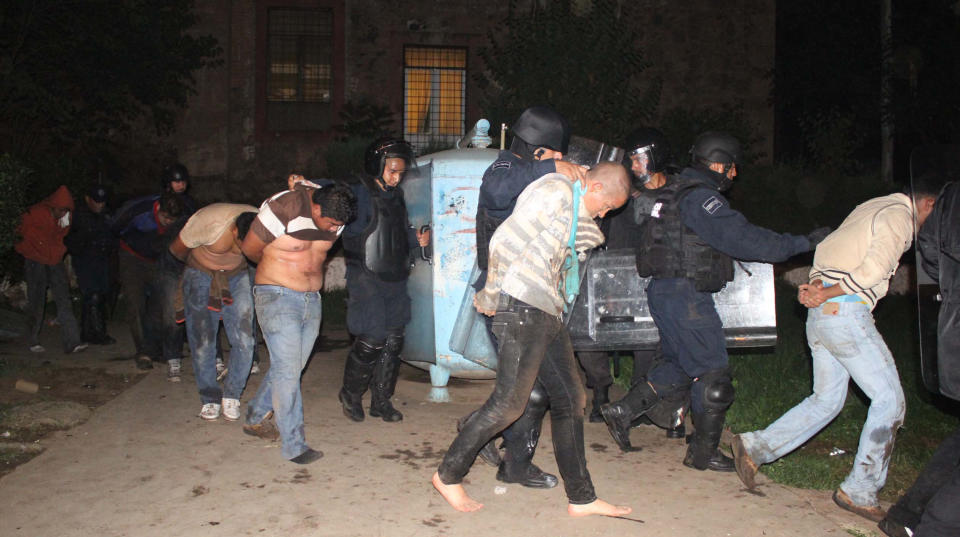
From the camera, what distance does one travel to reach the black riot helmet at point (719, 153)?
5160mm

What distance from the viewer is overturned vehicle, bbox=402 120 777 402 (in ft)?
18.3

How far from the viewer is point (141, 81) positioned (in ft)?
53.7

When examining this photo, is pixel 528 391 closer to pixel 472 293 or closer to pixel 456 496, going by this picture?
pixel 456 496

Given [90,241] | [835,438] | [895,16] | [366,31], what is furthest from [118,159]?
[895,16]

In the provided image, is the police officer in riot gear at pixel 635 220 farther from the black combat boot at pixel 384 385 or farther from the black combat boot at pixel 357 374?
the black combat boot at pixel 357 374

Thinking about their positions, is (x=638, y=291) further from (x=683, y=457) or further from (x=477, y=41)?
(x=477, y=41)

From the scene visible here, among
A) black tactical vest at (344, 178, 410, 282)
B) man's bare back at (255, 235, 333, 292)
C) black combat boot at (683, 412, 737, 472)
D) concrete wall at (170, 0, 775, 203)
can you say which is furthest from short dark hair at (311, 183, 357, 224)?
concrete wall at (170, 0, 775, 203)

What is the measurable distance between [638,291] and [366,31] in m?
14.6

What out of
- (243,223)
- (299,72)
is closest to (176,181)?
(243,223)

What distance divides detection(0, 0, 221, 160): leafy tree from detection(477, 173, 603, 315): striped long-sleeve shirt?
983 centimetres

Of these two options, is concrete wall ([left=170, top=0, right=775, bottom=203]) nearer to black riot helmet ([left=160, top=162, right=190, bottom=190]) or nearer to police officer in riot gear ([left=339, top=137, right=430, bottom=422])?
black riot helmet ([left=160, top=162, right=190, bottom=190])

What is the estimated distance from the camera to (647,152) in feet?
19.2

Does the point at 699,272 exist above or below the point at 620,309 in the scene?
above

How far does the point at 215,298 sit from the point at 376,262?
1.33 metres
